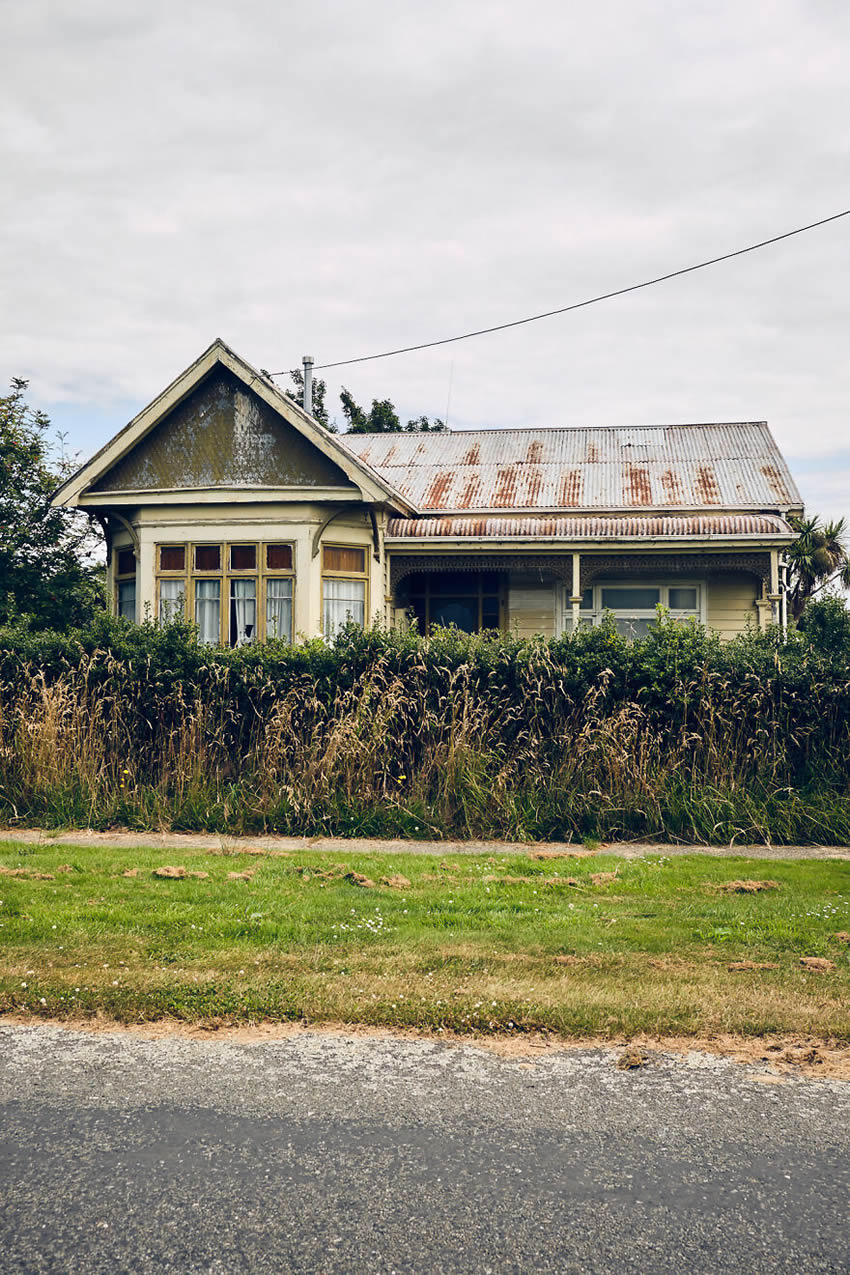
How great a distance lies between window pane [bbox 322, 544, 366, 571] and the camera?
17031 mm

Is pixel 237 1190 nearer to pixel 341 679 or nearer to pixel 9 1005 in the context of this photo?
pixel 9 1005

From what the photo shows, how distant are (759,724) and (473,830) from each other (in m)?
2.98

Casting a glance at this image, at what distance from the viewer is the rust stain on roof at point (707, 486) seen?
19172 mm

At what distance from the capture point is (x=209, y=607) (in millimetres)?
17141

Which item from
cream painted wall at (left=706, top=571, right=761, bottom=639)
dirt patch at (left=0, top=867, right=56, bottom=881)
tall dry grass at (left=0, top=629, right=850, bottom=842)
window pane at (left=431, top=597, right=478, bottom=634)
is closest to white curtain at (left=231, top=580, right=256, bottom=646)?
window pane at (left=431, top=597, right=478, bottom=634)

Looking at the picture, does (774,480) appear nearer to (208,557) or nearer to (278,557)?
(278,557)

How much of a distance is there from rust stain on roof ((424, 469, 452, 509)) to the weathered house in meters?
0.05

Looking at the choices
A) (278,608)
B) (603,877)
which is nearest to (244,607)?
(278,608)

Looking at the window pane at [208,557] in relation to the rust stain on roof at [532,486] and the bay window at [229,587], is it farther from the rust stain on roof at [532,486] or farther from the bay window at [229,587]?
the rust stain on roof at [532,486]

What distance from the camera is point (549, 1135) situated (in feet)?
12.0

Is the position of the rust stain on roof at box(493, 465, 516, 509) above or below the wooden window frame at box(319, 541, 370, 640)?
above

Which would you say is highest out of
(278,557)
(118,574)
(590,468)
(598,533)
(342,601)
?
(590,468)

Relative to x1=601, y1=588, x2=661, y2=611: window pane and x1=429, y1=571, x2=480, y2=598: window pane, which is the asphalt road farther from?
x1=429, y1=571, x2=480, y2=598: window pane

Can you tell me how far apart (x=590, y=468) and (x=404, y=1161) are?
1846cm
